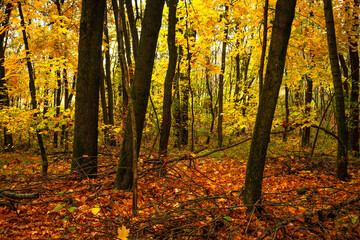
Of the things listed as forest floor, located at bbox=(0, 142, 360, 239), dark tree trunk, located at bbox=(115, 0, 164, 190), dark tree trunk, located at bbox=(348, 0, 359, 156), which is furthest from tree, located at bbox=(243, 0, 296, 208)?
dark tree trunk, located at bbox=(348, 0, 359, 156)

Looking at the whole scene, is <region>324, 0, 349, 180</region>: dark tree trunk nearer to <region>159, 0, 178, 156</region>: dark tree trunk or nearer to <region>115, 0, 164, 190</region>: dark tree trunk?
<region>159, 0, 178, 156</region>: dark tree trunk

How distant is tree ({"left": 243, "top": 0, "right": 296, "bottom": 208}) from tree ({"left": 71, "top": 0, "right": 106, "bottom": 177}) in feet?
11.3

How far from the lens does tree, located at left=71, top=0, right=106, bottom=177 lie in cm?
471

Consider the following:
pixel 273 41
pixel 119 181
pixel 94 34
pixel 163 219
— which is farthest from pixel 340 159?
pixel 94 34

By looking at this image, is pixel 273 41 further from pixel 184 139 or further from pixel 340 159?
pixel 184 139

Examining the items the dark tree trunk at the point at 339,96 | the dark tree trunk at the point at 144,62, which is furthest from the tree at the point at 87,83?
the dark tree trunk at the point at 339,96

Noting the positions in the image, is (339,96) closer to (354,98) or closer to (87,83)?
(354,98)

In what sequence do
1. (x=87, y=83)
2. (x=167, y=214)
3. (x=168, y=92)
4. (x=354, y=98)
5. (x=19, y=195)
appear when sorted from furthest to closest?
(x=354, y=98), (x=168, y=92), (x=87, y=83), (x=19, y=195), (x=167, y=214)

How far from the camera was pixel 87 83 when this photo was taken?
483 cm

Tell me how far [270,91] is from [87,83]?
3929mm

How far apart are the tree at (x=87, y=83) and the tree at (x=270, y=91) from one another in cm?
344

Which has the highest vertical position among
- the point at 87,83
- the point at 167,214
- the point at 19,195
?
the point at 87,83

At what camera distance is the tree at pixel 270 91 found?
9.38ft

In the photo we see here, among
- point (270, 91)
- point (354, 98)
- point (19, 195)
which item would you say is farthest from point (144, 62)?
point (354, 98)
